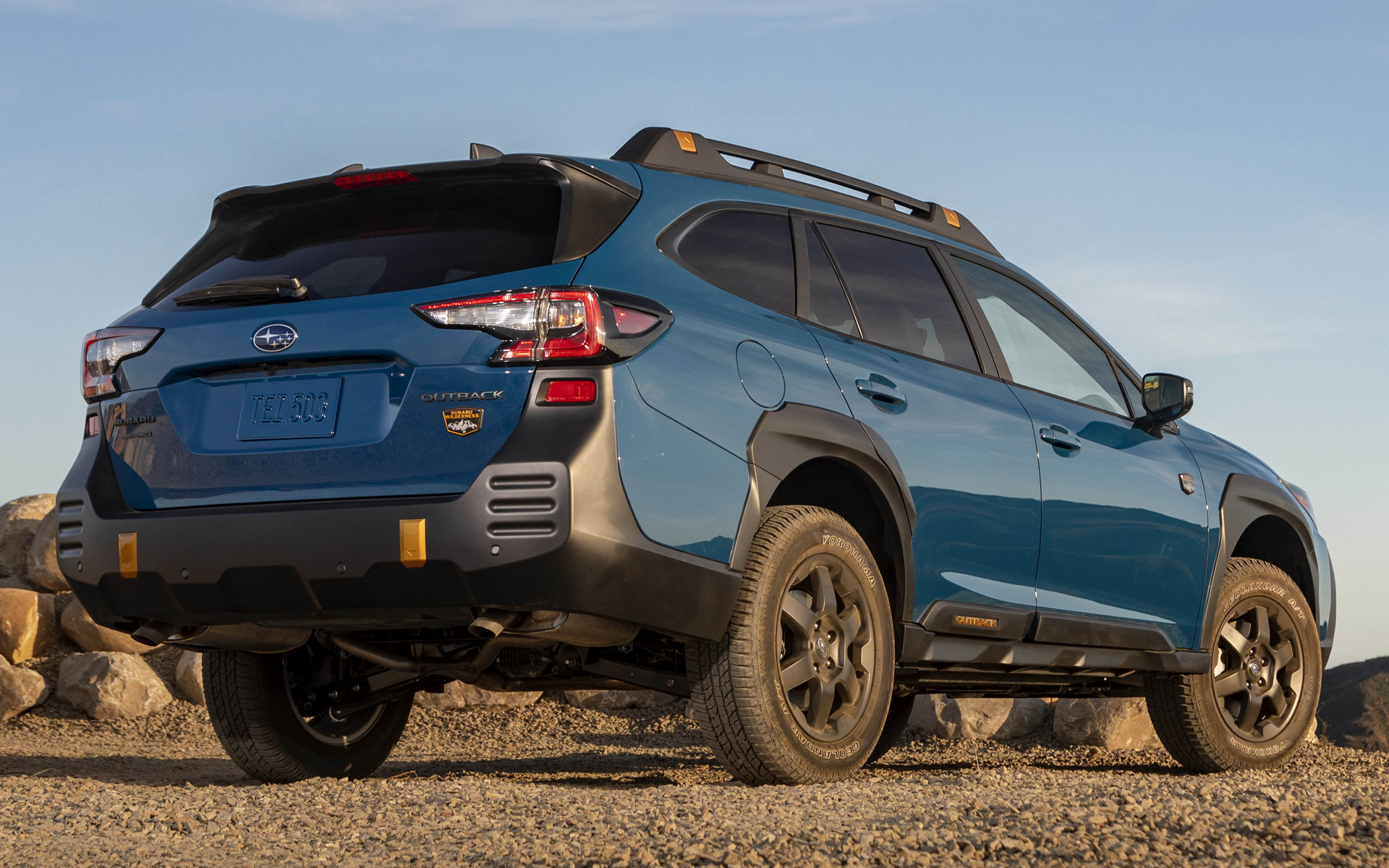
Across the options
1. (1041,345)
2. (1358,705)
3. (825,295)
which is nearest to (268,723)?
(825,295)

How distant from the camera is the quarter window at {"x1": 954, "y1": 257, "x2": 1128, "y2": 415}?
5.93 metres

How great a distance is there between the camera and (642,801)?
4160mm

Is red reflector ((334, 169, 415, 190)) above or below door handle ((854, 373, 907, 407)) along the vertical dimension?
above

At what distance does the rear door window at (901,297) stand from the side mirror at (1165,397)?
1.26m

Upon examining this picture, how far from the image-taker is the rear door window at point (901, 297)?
5258 mm

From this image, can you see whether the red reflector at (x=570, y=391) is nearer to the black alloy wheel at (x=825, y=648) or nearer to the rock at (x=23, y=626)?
the black alloy wheel at (x=825, y=648)

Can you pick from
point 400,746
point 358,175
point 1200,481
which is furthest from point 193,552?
point 400,746

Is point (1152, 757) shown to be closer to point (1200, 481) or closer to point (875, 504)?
point (1200, 481)

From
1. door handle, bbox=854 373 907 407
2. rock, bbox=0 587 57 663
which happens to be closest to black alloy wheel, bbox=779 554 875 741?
door handle, bbox=854 373 907 407

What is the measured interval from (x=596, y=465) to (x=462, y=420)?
0.40 meters

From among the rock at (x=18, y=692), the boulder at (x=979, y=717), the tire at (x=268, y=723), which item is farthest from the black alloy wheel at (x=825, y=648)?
the rock at (x=18, y=692)

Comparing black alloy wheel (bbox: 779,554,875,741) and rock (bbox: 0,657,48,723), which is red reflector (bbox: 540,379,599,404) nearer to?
black alloy wheel (bbox: 779,554,875,741)

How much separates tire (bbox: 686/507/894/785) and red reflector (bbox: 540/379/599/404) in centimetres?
82

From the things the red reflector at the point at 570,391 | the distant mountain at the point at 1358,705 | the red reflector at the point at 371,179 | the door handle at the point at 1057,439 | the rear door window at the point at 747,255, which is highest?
the red reflector at the point at 371,179
